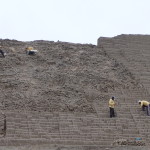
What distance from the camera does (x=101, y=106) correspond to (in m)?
16.5

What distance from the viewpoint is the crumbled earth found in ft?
53.3

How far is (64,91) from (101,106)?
5.52 ft

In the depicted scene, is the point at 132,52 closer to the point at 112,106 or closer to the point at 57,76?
the point at 57,76

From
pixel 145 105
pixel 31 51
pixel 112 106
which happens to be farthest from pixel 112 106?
pixel 31 51

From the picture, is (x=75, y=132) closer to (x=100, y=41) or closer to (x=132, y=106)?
(x=132, y=106)

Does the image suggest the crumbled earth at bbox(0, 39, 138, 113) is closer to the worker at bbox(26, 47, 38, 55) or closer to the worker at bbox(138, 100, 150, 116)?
the worker at bbox(26, 47, 38, 55)

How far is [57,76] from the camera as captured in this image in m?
18.1

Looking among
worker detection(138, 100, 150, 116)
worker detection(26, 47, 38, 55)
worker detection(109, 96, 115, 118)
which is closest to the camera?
worker detection(109, 96, 115, 118)

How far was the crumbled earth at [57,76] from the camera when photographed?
Result: 16.2m

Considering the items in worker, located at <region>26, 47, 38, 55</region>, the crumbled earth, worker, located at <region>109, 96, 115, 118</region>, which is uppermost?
worker, located at <region>26, 47, 38, 55</region>

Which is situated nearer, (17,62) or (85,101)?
(85,101)

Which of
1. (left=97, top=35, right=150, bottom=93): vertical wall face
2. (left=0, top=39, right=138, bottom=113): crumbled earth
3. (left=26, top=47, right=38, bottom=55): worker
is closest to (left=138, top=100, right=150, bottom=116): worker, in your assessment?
(left=0, top=39, right=138, bottom=113): crumbled earth

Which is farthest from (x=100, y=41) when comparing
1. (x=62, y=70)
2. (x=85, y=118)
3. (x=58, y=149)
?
(x=58, y=149)

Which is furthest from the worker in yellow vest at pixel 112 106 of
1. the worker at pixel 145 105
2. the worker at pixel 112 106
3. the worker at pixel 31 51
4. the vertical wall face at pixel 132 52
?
the worker at pixel 31 51
